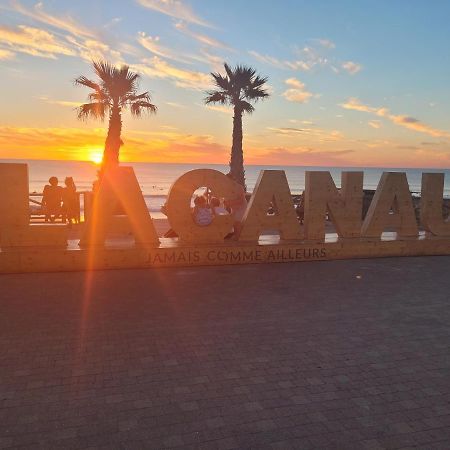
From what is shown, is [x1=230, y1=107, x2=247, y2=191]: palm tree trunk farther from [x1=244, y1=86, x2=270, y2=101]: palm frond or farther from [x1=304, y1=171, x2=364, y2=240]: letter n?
[x1=304, y1=171, x2=364, y2=240]: letter n

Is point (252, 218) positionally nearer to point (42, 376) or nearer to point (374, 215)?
point (374, 215)

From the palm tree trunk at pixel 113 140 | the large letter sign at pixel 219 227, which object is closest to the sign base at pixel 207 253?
the large letter sign at pixel 219 227

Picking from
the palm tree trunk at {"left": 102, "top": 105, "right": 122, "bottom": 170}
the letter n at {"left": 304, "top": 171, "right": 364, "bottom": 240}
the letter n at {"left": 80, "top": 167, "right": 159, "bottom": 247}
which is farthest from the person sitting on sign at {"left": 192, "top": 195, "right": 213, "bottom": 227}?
the palm tree trunk at {"left": 102, "top": 105, "right": 122, "bottom": 170}

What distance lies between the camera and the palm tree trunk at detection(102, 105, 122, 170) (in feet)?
71.5

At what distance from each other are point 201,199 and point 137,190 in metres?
1.53

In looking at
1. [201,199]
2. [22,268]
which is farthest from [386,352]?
[22,268]

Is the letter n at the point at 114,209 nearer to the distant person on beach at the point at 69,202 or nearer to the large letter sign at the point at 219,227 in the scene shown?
the large letter sign at the point at 219,227

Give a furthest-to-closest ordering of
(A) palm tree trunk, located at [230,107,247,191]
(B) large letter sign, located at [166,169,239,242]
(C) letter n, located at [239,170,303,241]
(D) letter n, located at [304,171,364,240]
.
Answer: (A) palm tree trunk, located at [230,107,247,191]
(D) letter n, located at [304,171,364,240]
(C) letter n, located at [239,170,303,241]
(B) large letter sign, located at [166,169,239,242]

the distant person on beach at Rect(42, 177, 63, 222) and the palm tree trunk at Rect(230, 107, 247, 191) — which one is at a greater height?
the palm tree trunk at Rect(230, 107, 247, 191)

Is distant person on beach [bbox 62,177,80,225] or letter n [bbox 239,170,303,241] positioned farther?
distant person on beach [bbox 62,177,80,225]

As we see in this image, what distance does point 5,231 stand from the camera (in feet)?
31.1

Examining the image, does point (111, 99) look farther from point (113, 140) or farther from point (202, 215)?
point (202, 215)

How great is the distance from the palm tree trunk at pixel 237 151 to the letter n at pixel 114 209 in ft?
49.3

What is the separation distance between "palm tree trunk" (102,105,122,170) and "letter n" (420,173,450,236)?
1434cm
